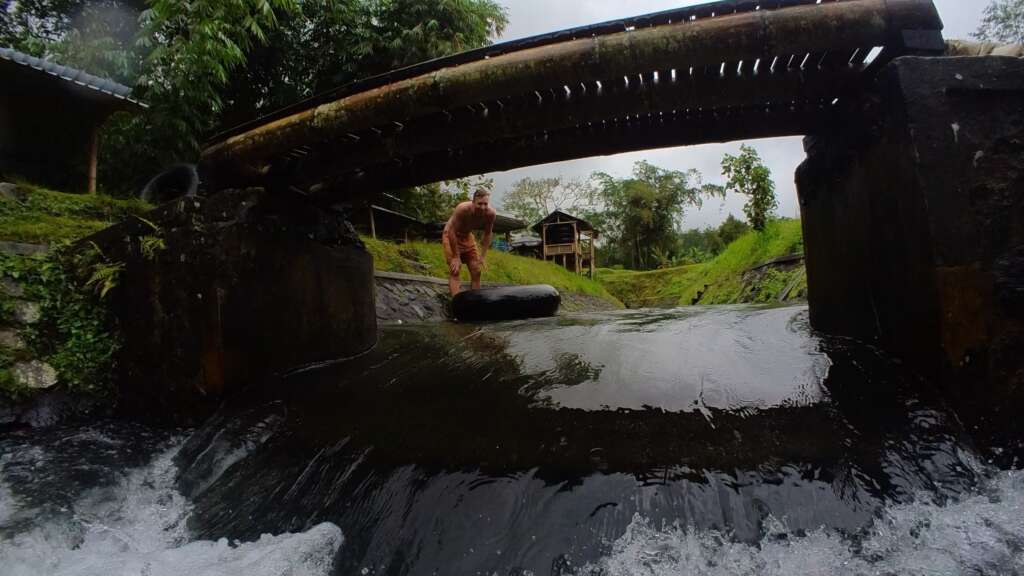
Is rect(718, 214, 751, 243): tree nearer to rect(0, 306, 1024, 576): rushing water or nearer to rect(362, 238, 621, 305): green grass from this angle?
rect(362, 238, 621, 305): green grass

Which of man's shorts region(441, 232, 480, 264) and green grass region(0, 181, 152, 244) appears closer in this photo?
green grass region(0, 181, 152, 244)

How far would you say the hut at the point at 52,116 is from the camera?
8.03 meters

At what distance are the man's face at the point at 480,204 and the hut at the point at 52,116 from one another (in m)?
7.15

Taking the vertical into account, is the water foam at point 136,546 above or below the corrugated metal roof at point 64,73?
below

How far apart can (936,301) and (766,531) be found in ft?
5.40

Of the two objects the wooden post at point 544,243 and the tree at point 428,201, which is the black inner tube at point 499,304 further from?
the wooden post at point 544,243

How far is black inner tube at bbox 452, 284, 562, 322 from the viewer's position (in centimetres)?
712

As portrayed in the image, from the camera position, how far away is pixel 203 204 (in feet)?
10.6

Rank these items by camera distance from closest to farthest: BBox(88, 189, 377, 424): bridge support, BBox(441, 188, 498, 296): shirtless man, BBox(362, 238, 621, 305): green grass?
BBox(88, 189, 377, 424): bridge support, BBox(441, 188, 498, 296): shirtless man, BBox(362, 238, 621, 305): green grass

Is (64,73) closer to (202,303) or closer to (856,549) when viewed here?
(202,303)

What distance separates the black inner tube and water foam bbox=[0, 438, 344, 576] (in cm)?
502

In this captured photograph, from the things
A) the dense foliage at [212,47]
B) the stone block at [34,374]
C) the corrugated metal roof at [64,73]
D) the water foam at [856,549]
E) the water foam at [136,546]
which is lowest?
the water foam at [136,546]

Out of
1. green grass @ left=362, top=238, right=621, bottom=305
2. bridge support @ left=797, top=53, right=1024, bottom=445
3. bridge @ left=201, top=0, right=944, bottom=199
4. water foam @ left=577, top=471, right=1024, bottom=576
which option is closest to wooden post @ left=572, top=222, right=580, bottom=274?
green grass @ left=362, top=238, right=621, bottom=305

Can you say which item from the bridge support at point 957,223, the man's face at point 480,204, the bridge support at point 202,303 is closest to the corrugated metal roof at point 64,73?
the man's face at point 480,204
